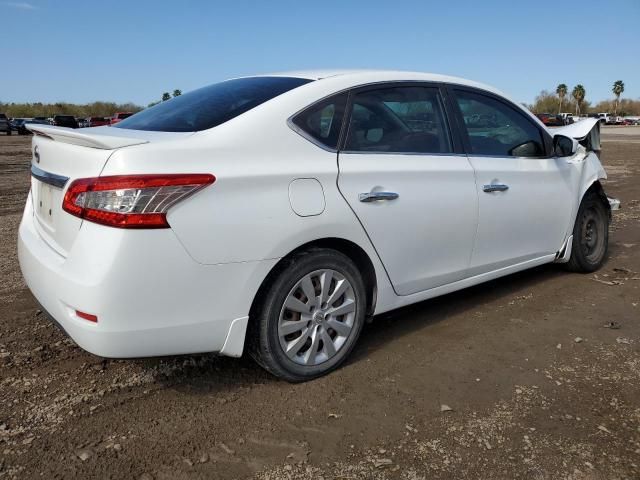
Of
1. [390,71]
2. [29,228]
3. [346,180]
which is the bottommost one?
[29,228]

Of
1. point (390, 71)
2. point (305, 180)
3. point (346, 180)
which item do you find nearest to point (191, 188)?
point (305, 180)

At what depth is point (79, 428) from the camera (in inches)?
99.9

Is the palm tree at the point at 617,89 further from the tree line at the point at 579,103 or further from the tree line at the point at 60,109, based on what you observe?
the tree line at the point at 60,109

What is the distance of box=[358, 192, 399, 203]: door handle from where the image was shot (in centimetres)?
296

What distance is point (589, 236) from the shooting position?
495 cm

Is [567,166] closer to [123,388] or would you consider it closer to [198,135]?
[198,135]

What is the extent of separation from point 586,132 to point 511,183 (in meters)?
1.54

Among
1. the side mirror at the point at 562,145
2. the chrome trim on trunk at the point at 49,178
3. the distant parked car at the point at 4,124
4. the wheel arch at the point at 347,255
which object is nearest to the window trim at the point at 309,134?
the wheel arch at the point at 347,255

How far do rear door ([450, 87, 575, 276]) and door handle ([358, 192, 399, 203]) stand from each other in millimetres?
823

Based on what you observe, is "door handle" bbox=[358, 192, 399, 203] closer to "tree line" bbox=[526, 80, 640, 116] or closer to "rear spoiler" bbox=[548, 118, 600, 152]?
"rear spoiler" bbox=[548, 118, 600, 152]

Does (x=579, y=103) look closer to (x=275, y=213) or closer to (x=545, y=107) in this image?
(x=545, y=107)

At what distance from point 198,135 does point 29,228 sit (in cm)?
123

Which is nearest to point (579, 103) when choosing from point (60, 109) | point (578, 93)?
point (578, 93)

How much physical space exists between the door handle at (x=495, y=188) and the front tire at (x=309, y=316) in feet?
3.90
